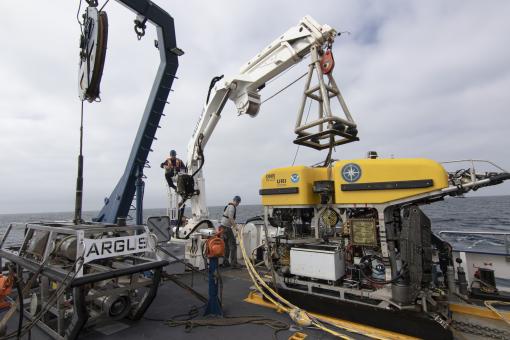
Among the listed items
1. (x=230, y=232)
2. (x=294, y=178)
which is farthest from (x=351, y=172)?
(x=230, y=232)

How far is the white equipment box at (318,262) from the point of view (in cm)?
438

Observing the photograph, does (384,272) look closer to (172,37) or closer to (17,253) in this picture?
(17,253)

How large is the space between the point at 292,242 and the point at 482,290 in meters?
3.27

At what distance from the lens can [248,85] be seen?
719cm

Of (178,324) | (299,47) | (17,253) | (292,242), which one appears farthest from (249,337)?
(299,47)

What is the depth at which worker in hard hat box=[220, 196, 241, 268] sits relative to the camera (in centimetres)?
763

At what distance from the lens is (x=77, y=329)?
3.48 metres

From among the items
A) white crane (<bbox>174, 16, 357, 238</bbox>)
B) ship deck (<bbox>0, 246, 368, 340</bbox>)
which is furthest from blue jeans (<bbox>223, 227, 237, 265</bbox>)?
ship deck (<bbox>0, 246, 368, 340</bbox>)

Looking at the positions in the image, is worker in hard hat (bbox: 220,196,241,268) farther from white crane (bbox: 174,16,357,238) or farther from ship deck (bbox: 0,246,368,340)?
ship deck (bbox: 0,246,368,340)

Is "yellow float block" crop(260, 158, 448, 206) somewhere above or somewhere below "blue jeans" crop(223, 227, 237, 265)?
above

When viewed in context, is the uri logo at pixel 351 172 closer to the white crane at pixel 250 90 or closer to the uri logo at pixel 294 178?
the uri logo at pixel 294 178

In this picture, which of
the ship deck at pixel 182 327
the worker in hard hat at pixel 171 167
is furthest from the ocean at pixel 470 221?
the worker in hard hat at pixel 171 167

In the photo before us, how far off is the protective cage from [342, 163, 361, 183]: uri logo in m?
3.00

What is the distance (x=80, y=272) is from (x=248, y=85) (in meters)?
5.33
